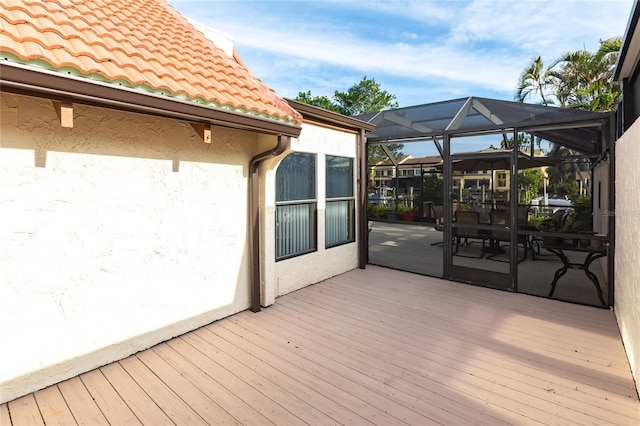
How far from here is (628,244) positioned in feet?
11.7

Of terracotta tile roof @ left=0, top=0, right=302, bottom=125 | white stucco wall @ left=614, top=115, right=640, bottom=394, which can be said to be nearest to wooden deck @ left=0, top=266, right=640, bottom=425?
white stucco wall @ left=614, top=115, right=640, bottom=394

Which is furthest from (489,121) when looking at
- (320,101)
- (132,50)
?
(320,101)

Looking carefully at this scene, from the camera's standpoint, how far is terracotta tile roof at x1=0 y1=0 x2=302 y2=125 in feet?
8.23

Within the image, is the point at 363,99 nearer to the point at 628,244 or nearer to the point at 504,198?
the point at 504,198

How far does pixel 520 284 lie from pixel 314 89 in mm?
22673

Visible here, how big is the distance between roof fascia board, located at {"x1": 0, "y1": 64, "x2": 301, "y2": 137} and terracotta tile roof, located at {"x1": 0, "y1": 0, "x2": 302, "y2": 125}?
65 millimetres

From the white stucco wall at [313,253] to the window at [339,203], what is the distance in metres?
0.14

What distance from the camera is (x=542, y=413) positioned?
2.54 m

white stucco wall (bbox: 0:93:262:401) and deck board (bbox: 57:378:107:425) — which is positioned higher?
white stucco wall (bbox: 0:93:262:401)

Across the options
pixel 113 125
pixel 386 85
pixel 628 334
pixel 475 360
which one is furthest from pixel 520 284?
pixel 386 85

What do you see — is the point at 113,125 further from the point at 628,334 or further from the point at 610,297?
the point at 610,297

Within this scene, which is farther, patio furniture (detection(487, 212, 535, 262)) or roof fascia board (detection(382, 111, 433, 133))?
roof fascia board (detection(382, 111, 433, 133))

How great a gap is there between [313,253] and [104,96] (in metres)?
4.12

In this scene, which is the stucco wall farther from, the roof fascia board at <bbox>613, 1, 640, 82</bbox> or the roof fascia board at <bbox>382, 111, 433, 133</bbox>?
the roof fascia board at <bbox>382, 111, 433, 133</bbox>
